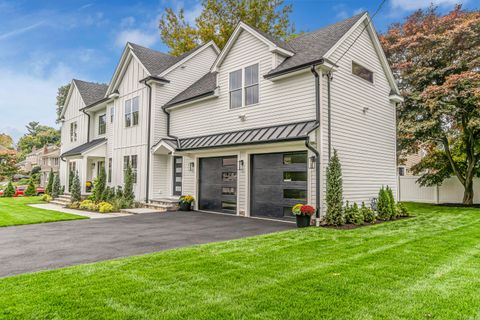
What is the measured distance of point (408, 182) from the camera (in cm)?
2003

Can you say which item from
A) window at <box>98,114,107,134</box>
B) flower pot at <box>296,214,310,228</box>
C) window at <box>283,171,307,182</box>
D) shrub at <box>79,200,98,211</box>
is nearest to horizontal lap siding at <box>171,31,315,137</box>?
window at <box>283,171,307,182</box>

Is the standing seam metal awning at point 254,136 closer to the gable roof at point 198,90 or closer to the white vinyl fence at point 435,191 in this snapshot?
the gable roof at point 198,90

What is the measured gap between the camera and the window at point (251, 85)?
11852 millimetres

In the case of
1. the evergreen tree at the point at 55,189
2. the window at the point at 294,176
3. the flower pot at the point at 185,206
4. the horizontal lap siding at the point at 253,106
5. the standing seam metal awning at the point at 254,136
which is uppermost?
the horizontal lap siding at the point at 253,106

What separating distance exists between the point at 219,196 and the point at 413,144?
1097 cm

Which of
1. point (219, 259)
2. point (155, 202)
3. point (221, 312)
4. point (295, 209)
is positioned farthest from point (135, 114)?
point (221, 312)

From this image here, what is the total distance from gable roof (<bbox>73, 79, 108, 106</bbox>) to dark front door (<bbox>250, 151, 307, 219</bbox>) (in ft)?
50.3

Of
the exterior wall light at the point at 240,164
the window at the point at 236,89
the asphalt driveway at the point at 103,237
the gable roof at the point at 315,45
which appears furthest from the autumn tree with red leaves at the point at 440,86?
the asphalt driveway at the point at 103,237

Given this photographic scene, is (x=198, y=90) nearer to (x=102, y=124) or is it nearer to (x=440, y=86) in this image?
Answer: (x=102, y=124)

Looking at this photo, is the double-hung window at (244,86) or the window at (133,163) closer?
the double-hung window at (244,86)

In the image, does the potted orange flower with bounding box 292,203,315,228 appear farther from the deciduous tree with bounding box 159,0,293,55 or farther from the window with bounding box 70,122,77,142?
the deciduous tree with bounding box 159,0,293,55

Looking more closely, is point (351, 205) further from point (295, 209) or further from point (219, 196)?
point (219, 196)

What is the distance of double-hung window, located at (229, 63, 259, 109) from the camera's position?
39.1 ft

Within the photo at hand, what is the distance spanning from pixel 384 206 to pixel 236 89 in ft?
23.1
